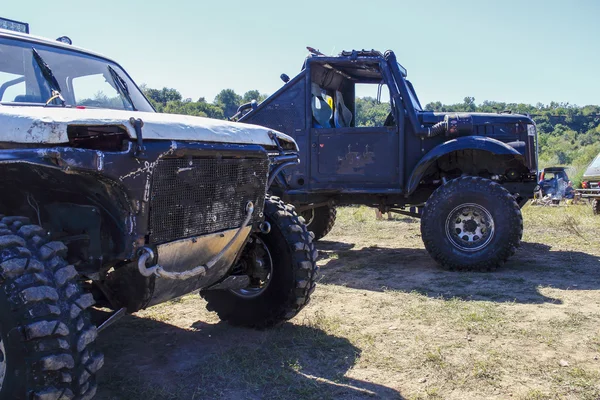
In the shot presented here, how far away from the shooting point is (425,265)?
7414 mm

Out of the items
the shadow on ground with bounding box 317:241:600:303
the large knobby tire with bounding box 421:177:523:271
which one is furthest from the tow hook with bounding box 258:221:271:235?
the large knobby tire with bounding box 421:177:523:271

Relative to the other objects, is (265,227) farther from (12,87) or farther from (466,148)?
(466,148)

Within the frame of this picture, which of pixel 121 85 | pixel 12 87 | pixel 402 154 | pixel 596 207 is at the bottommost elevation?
pixel 596 207

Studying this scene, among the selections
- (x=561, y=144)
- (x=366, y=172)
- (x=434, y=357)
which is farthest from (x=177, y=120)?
(x=561, y=144)

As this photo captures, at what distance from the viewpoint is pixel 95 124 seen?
108 inches

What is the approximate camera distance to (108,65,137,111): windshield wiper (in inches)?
186

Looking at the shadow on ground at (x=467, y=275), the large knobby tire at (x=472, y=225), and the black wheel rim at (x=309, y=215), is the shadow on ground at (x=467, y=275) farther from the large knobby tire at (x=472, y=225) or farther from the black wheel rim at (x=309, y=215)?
the black wheel rim at (x=309, y=215)

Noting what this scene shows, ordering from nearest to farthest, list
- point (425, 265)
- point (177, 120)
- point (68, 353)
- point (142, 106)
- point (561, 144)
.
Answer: point (68, 353)
point (177, 120)
point (142, 106)
point (425, 265)
point (561, 144)

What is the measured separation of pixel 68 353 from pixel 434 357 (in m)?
2.34

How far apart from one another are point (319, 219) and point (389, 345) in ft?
17.0

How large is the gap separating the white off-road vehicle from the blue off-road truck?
123 inches

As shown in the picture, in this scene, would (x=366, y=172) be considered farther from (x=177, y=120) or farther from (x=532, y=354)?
(x=177, y=120)

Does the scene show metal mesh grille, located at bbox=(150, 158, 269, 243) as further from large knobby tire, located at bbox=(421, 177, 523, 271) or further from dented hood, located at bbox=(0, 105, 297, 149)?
large knobby tire, located at bbox=(421, 177, 523, 271)

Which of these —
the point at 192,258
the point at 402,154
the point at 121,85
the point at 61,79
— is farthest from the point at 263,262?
the point at 402,154
